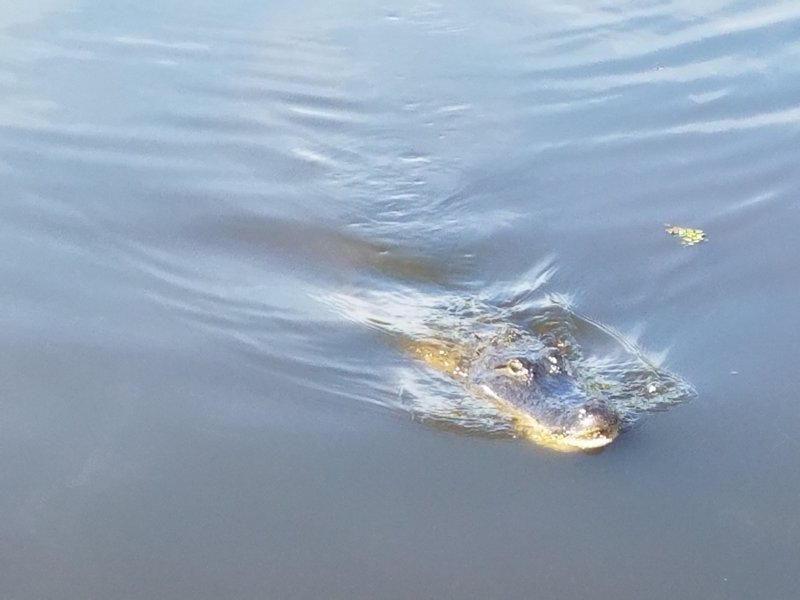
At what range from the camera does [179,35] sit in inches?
462

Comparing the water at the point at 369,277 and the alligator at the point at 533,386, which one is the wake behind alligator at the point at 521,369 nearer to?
the alligator at the point at 533,386

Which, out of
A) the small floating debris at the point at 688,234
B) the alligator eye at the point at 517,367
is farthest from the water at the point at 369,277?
the alligator eye at the point at 517,367

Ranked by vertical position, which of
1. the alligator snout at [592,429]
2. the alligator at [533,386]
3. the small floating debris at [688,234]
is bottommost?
the alligator snout at [592,429]

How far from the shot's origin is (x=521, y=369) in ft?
22.7

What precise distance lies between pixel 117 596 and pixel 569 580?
211 cm

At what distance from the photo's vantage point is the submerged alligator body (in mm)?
6445

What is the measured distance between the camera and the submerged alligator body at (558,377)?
254 inches

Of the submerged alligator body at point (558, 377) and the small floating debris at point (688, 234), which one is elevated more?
the small floating debris at point (688, 234)

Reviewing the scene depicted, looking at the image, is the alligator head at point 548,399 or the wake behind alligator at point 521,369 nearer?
the alligator head at point 548,399

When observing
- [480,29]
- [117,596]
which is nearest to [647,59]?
[480,29]

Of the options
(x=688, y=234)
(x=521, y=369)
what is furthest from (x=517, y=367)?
(x=688, y=234)

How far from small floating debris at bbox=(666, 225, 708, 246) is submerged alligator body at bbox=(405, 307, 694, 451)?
4.56 ft

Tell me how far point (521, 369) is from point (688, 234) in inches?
89.4

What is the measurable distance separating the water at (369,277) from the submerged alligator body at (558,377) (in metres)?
0.15
